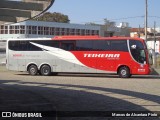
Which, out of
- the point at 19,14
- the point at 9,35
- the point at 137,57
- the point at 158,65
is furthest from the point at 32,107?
the point at 9,35

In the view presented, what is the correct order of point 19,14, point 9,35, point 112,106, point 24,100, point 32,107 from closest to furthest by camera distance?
point 32,107, point 112,106, point 24,100, point 19,14, point 9,35

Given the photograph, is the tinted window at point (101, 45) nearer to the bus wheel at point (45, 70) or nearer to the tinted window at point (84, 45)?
the tinted window at point (84, 45)

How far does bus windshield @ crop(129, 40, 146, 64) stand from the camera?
96.4ft

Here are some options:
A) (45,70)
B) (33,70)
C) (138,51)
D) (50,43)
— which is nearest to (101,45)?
(138,51)

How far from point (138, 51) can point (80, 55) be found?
13.8 feet

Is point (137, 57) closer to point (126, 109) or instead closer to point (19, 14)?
point (19, 14)

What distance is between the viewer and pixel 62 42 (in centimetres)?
3138

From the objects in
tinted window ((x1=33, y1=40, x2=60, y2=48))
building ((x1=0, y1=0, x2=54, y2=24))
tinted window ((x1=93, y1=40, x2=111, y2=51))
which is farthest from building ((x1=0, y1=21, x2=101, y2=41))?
building ((x1=0, y1=0, x2=54, y2=24))

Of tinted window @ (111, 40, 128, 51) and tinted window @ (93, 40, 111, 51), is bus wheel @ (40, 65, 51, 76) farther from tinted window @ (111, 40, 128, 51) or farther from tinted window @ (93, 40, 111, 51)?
tinted window @ (111, 40, 128, 51)

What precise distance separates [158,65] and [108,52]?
1524 cm

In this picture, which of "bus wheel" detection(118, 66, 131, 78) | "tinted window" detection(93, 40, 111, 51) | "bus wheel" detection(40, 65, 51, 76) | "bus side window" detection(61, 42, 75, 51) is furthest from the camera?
"bus wheel" detection(40, 65, 51, 76)

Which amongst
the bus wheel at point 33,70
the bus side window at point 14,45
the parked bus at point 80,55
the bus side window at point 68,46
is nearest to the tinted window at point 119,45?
the parked bus at point 80,55

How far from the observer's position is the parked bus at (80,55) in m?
29.6


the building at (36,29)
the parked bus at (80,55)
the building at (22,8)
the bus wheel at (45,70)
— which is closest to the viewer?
the building at (22,8)
